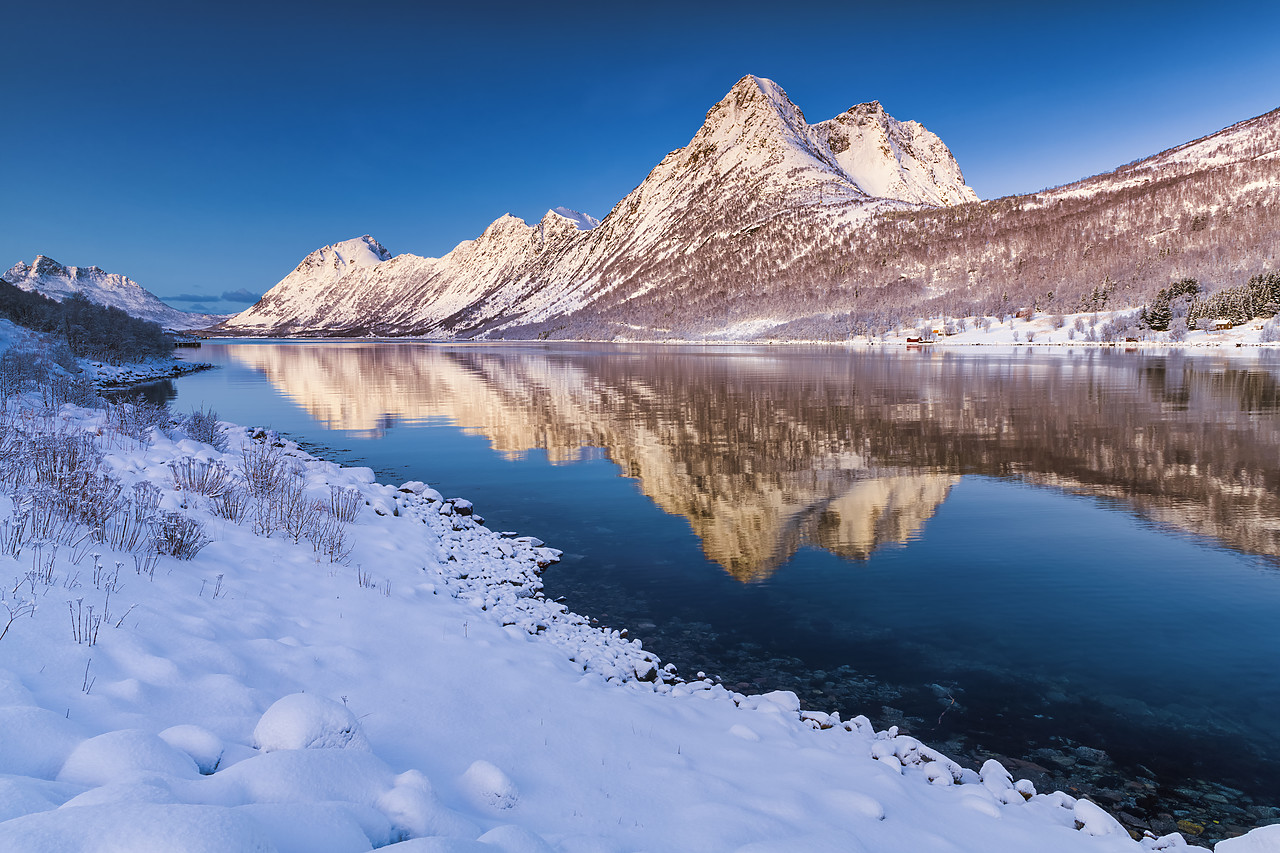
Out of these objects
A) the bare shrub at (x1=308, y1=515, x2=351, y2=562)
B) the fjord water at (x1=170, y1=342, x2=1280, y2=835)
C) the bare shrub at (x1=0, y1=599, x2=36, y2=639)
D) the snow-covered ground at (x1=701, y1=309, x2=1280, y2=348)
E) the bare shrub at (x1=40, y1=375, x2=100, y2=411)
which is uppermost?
the snow-covered ground at (x1=701, y1=309, x2=1280, y2=348)

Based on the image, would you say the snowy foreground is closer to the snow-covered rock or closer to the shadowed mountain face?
the snow-covered rock

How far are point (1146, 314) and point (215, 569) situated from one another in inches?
5216

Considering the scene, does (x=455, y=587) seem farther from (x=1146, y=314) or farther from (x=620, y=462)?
(x=1146, y=314)

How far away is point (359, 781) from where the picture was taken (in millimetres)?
4156

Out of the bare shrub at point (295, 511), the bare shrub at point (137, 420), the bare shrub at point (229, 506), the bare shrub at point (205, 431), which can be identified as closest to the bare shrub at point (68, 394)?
the bare shrub at point (137, 420)

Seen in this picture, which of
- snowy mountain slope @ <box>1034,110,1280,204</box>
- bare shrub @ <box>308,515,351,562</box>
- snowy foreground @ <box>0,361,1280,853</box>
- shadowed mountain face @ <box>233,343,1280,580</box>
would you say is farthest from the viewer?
snowy mountain slope @ <box>1034,110,1280,204</box>

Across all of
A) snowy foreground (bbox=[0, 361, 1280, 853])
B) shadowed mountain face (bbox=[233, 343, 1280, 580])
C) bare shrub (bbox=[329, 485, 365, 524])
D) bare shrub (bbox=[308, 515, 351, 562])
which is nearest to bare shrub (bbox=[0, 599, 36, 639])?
snowy foreground (bbox=[0, 361, 1280, 853])

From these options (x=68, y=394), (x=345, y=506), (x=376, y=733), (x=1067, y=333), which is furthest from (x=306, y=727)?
(x=1067, y=333)

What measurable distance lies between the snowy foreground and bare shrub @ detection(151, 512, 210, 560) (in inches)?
1.4

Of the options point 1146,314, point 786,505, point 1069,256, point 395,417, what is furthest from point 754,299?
point 786,505

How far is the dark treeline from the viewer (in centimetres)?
5775

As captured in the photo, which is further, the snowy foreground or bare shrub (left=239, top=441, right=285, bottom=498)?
bare shrub (left=239, top=441, right=285, bottom=498)

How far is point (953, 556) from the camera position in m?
12.8

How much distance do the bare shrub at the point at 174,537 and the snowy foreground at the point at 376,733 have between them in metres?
0.04
